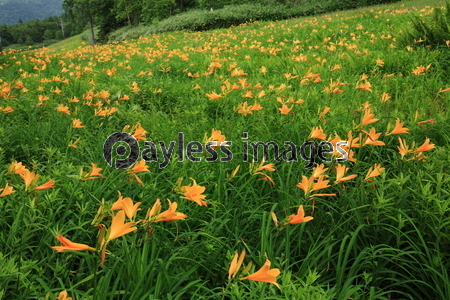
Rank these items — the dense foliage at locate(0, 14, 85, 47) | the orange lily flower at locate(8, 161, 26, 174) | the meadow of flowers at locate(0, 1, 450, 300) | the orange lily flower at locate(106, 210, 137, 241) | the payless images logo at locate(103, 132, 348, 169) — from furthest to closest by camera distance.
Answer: the dense foliage at locate(0, 14, 85, 47), the payless images logo at locate(103, 132, 348, 169), the orange lily flower at locate(8, 161, 26, 174), the meadow of flowers at locate(0, 1, 450, 300), the orange lily flower at locate(106, 210, 137, 241)

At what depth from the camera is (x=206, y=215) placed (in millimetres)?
1514

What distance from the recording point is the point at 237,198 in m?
1.66

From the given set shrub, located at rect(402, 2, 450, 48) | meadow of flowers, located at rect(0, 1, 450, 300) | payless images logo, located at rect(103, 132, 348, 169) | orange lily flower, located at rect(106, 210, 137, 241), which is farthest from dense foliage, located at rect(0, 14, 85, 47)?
orange lily flower, located at rect(106, 210, 137, 241)

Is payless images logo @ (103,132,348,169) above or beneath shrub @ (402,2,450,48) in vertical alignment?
beneath

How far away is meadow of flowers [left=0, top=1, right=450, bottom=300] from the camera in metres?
1.04

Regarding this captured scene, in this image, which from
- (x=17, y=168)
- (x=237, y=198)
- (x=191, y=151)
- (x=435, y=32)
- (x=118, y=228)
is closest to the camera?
(x=118, y=228)

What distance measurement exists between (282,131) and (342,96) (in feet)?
3.51

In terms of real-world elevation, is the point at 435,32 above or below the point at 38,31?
below

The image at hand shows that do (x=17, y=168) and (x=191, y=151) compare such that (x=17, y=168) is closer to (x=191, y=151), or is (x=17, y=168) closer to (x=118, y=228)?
(x=118, y=228)

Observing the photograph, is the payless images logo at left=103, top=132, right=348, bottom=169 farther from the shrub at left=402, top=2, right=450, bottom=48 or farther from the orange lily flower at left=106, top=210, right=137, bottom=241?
the shrub at left=402, top=2, right=450, bottom=48

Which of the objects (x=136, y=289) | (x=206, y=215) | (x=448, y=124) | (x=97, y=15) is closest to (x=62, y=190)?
(x=206, y=215)

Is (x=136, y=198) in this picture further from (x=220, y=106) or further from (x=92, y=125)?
(x=220, y=106)

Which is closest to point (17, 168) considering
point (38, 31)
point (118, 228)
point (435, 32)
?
point (118, 228)

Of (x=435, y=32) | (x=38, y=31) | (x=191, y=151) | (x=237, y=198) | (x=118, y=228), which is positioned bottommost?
(x=237, y=198)
